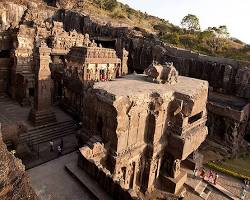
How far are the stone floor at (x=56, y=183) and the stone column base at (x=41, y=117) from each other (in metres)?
5.27

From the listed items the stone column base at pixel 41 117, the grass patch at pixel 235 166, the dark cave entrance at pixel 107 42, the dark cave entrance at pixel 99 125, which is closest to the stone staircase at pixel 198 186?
the grass patch at pixel 235 166

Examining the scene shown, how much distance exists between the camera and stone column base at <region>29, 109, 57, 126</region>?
19.4 m

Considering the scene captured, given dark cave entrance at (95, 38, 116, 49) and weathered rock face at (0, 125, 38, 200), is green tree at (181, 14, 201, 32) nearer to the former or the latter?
dark cave entrance at (95, 38, 116, 49)

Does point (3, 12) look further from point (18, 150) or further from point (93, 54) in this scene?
point (18, 150)

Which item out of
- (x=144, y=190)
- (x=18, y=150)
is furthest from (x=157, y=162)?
(x=18, y=150)

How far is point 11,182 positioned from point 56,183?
9.51 meters

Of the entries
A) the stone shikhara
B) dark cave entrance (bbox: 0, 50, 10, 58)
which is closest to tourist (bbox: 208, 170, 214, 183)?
the stone shikhara

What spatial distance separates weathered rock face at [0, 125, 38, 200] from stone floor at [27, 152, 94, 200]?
819 cm

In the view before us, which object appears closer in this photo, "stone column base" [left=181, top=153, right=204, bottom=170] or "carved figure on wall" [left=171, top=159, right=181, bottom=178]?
"carved figure on wall" [left=171, top=159, right=181, bottom=178]

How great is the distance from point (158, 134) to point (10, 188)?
1260 centimetres

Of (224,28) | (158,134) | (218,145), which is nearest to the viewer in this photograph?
(158,134)

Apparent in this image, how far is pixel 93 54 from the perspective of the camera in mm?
24094

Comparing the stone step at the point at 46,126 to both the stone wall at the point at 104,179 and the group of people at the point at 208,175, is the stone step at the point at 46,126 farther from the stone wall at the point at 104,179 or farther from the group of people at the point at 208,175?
the group of people at the point at 208,175

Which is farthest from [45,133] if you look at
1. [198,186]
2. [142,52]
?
[142,52]
